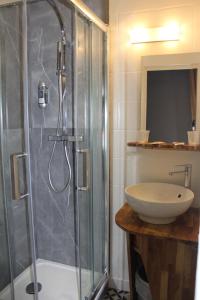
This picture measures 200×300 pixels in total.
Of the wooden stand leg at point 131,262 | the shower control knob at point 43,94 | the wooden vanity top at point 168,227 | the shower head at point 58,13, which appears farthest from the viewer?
the shower control knob at point 43,94

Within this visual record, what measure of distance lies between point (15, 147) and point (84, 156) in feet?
1.61

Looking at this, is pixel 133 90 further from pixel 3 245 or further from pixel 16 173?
pixel 3 245

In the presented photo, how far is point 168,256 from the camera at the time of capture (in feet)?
5.23


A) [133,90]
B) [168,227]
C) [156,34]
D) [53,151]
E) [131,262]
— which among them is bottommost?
[131,262]

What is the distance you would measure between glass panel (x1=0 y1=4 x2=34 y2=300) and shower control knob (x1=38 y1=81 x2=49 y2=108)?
41 centimetres

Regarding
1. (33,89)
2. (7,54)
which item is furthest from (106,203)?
(7,54)

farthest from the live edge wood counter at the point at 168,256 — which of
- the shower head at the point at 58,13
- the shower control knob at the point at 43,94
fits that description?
the shower head at the point at 58,13

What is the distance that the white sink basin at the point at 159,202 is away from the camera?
1532 mm

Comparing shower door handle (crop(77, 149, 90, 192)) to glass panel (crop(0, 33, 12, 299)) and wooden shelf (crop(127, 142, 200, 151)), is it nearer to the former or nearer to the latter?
wooden shelf (crop(127, 142, 200, 151))

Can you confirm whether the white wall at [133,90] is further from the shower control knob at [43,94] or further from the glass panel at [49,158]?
the shower control knob at [43,94]

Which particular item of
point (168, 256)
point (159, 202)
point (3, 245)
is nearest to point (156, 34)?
point (159, 202)

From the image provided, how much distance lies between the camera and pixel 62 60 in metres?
2.14

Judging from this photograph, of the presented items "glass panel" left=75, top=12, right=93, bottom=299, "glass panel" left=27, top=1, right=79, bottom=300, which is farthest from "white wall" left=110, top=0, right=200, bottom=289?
"glass panel" left=27, top=1, right=79, bottom=300

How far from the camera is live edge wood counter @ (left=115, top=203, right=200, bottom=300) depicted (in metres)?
1.55
